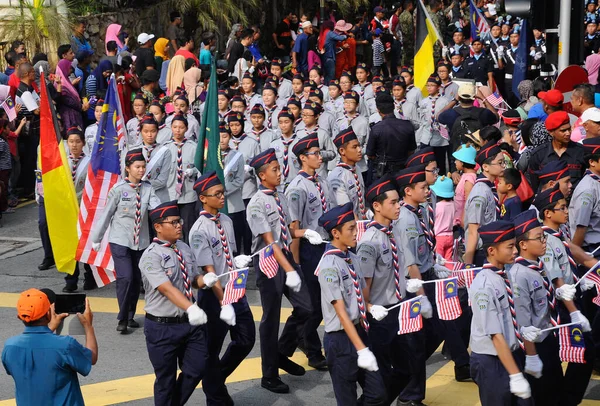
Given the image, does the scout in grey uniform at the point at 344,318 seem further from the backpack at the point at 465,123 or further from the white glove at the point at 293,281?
the backpack at the point at 465,123

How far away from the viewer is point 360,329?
8000 millimetres

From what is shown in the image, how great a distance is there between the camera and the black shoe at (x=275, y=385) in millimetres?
9500

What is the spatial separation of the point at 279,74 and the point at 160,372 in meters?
12.8

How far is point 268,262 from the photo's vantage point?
30.9ft

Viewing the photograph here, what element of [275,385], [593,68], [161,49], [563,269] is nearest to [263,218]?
[275,385]

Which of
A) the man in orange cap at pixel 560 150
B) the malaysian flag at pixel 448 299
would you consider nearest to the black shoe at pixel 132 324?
the malaysian flag at pixel 448 299

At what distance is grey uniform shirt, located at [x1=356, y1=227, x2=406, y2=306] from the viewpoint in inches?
331

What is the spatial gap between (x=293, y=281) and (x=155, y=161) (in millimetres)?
4301

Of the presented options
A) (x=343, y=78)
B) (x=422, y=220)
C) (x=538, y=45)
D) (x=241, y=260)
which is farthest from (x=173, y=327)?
(x=538, y=45)

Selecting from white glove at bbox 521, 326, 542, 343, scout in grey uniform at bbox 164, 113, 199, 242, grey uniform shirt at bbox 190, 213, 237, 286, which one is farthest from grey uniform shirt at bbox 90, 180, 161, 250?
white glove at bbox 521, 326, 542, 343

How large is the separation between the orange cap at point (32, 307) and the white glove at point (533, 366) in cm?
337

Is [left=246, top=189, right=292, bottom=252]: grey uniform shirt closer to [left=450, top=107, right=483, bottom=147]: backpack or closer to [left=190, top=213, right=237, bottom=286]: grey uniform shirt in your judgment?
[left=190, top=213, right=237, bottom=286]: grey uniform shirt

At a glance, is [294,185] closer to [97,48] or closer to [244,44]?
[244,44]

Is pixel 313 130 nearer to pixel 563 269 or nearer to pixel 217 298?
pixel 217 298
